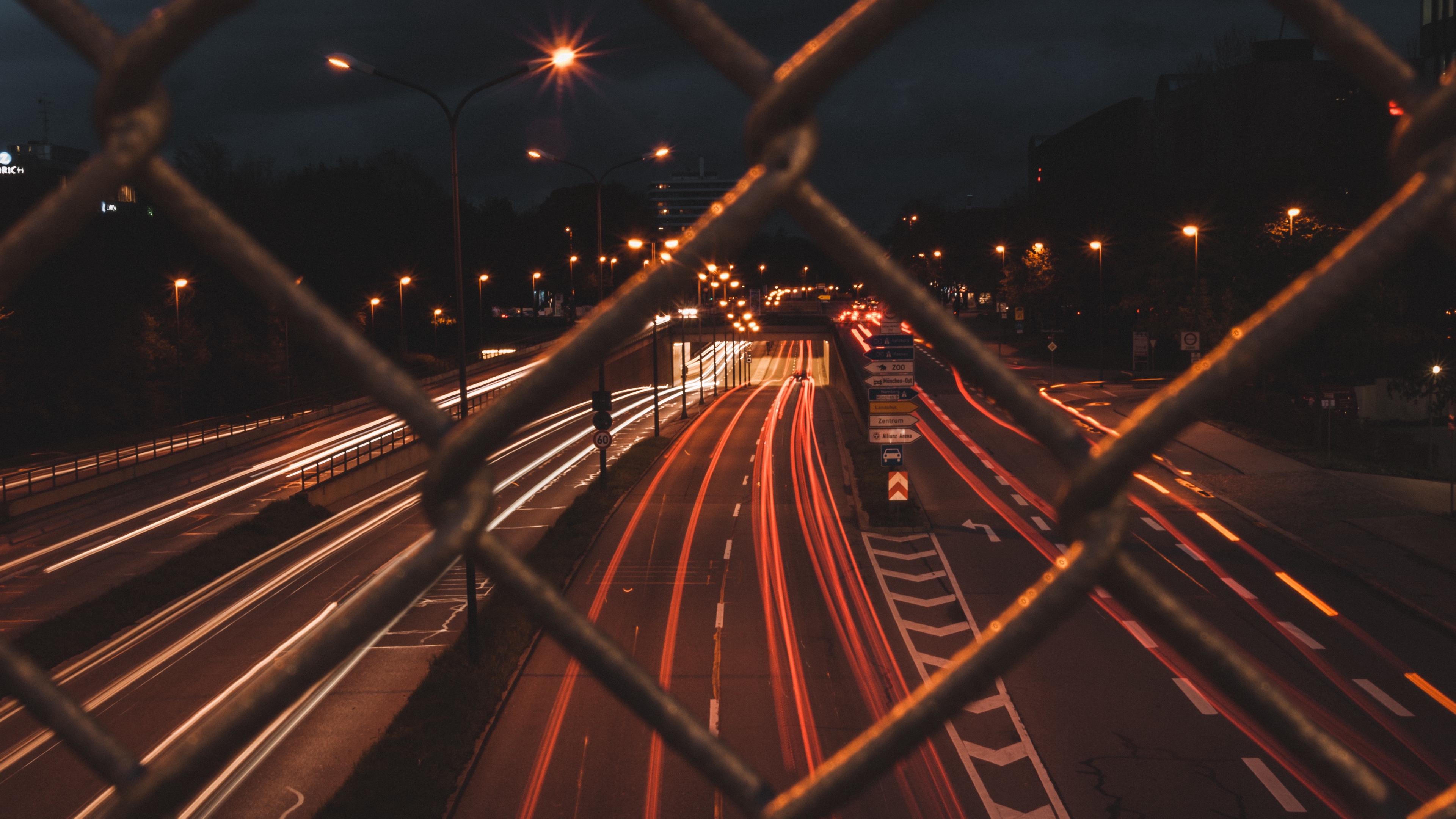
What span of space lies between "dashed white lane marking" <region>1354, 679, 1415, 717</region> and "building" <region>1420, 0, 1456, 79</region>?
1059 inches

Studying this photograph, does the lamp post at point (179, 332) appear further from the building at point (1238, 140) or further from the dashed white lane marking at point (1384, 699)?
the building at point (1238, 140)

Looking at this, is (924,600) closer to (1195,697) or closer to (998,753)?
(1195,697)

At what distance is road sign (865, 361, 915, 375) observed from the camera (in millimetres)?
27875

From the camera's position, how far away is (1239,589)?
808 inches

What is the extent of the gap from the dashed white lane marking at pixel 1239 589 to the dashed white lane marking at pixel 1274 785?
798 cm

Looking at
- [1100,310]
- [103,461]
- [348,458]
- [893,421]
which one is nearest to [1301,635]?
[893,421]

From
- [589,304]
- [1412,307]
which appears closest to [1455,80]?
[1412,307]

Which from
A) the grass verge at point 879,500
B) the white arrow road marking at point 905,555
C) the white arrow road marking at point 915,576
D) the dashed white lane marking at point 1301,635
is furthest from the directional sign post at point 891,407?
the dashed white lane marking at point 1301,635

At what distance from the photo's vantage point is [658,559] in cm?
2486

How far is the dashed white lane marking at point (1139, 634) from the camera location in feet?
56.7

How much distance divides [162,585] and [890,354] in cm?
2063

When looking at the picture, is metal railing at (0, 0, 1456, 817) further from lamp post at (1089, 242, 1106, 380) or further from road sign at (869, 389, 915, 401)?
lamp post at (1089, 242, 1106, 380)

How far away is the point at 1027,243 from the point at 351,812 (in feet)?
275

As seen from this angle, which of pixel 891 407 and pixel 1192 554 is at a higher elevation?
pixel 891 407
